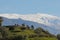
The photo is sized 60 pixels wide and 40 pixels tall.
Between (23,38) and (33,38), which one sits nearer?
(23,38)

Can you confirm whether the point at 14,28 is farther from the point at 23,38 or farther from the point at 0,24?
the point at 23,38

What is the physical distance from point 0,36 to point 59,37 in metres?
35.4

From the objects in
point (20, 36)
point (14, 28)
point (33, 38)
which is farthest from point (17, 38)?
point (14, 28)

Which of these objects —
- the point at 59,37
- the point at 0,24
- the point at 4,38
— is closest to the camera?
the point at 4,38

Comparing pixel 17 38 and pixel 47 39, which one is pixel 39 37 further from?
pixel 17 38

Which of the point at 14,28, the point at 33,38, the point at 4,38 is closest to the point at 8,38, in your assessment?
the point at 4,38

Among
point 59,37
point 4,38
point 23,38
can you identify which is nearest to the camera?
Answer: point 23,38

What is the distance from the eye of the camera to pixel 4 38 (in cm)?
14388

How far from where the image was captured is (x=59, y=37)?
169000 mm

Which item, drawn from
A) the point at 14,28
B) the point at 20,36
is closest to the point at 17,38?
the point at 20,36

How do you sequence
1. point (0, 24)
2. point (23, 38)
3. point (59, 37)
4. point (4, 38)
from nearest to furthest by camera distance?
1. point (23, 38)
2. point (4, 38)
3. point (59, 37)
4. point (0, 24)

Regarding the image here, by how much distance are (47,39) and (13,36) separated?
16.6 metres

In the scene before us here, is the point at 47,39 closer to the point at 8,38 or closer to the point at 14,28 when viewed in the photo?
the point at 8,38

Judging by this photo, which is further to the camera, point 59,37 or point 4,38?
point 59,37
